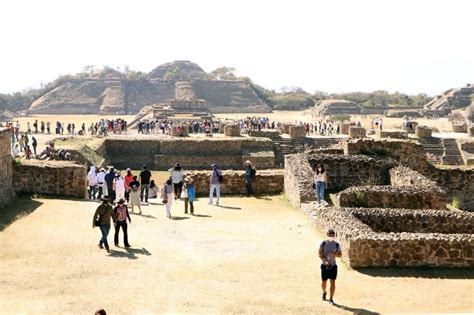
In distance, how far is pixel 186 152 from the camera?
37438 mm

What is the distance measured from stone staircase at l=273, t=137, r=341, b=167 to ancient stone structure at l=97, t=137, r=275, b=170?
25.3 inches

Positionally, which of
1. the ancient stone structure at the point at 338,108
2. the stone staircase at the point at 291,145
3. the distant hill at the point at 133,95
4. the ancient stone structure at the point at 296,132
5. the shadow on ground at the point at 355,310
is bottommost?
the shadow on ground at the point at 355,310

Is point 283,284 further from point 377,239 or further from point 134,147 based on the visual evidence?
point 134,147

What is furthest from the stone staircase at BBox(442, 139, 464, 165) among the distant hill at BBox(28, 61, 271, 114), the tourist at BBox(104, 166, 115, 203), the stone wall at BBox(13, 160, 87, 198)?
the distant hill at BBox(28, 61, 271, 114)

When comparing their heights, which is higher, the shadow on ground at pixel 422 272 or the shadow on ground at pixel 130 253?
the shadow on ground at pixel 130 253

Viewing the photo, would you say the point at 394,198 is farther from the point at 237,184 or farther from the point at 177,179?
the point at 177,179

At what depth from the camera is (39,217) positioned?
15258 millimetres

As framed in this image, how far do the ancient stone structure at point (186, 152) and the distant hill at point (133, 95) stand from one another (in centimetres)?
5454

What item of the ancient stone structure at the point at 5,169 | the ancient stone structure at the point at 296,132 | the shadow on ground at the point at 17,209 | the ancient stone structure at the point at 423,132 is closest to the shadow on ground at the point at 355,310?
the shadow on ground at the point at 17,209

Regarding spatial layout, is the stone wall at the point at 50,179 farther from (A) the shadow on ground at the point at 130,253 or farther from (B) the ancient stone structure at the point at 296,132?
(B) the ancient stone structure at the point at 296,132

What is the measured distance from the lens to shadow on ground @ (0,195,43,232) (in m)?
14.5

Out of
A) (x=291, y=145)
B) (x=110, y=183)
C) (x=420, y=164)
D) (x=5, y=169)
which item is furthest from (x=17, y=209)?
(x=291, y=145)

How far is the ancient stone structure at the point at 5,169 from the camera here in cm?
1623

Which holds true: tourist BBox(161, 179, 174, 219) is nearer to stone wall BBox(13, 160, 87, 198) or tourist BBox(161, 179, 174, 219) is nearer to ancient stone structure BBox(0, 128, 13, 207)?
stone wall BBox(13, 160, 87, 198)
